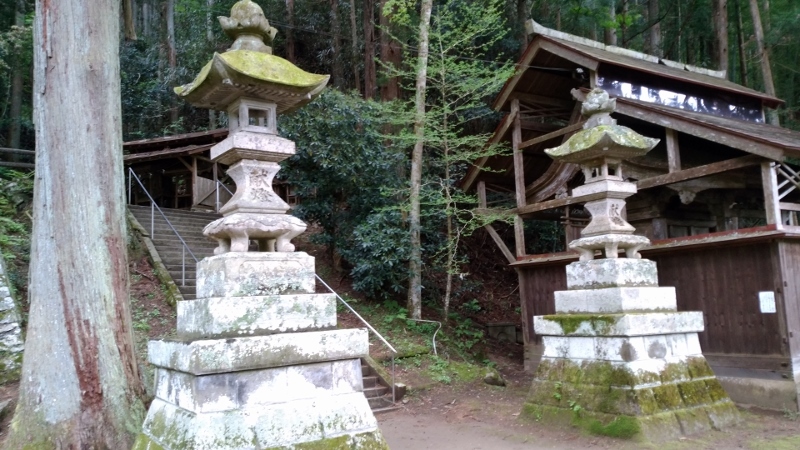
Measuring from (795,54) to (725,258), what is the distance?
14.7 metres

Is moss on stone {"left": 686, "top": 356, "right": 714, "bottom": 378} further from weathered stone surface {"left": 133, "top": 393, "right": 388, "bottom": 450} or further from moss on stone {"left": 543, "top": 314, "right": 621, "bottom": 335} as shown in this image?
weathered stone surface {"left": 133, "top": 393, "right": 388, "bottom": 450}

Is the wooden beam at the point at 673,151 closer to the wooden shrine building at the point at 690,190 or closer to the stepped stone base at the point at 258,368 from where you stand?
the wooden shrine building at the point at 690,190

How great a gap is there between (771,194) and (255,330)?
795cm

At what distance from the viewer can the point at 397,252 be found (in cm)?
1245

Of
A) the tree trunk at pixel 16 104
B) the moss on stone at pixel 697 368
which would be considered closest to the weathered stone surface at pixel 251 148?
the moss on stone at pixel 697 368

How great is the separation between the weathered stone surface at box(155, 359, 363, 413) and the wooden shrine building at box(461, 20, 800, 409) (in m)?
7.23

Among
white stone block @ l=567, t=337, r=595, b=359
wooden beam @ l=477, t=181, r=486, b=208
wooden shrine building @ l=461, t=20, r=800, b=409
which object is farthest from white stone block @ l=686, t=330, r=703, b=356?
wooden beam @ l=477, t=181, r=486, b=208

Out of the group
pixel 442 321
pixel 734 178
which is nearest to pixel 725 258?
pixel 734 178

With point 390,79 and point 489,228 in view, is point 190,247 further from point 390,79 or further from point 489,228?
point 489,228

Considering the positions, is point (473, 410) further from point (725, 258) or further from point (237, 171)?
point (237, 171)

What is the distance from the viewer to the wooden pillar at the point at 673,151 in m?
9.60

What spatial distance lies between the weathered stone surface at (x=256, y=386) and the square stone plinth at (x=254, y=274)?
64 centimetres

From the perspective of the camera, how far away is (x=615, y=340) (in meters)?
6.29

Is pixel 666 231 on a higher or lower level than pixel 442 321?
higher
